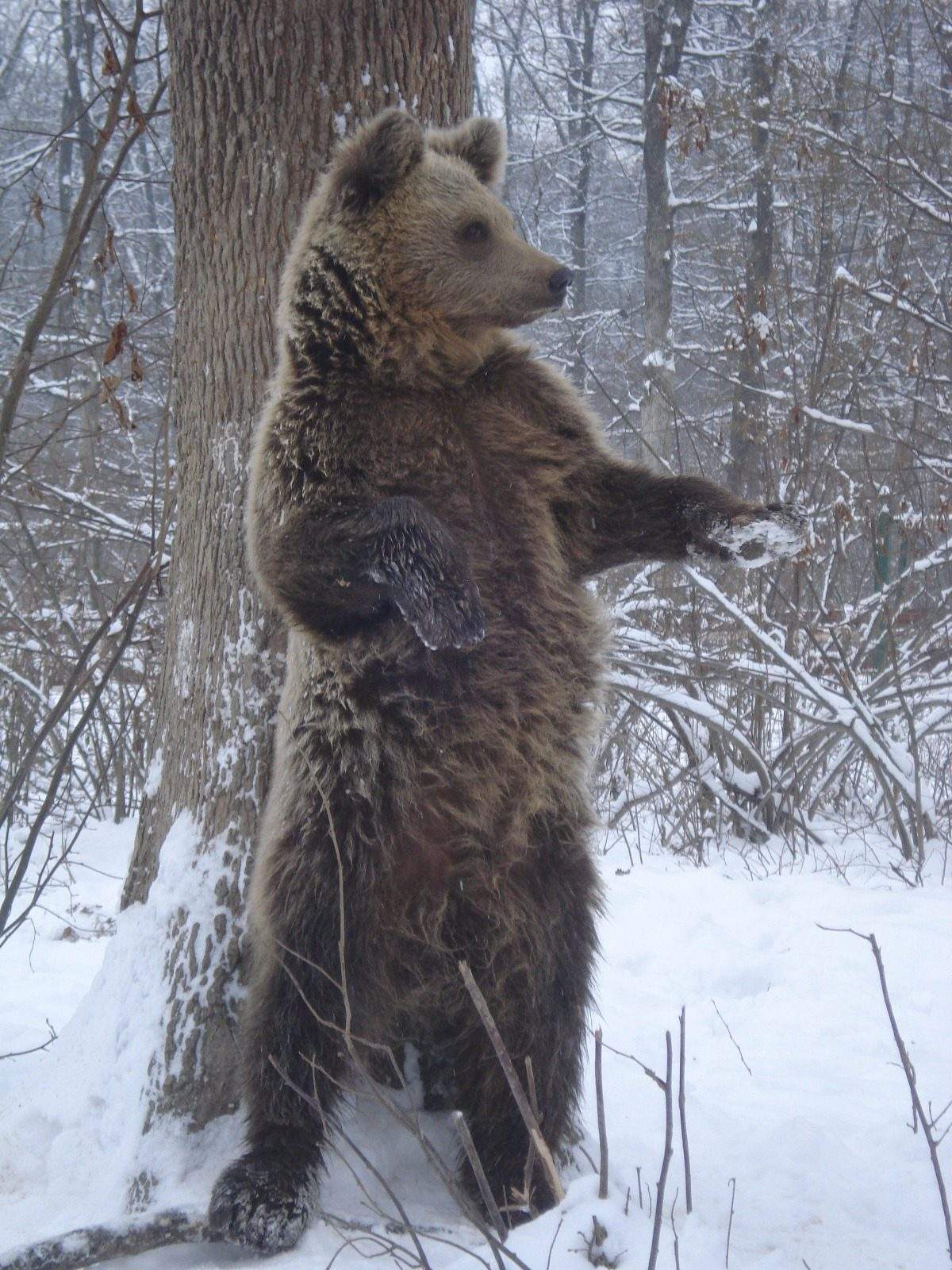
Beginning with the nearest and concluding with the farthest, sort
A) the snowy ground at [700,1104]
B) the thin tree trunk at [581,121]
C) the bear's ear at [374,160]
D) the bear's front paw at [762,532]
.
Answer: the snowy ground at [700,1104]
the bear's ear at [374,160]
the bear's front paw at [762,532]
the thin tree trunk at [581,121]

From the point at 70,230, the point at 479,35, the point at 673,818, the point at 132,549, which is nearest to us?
the point at 70,230

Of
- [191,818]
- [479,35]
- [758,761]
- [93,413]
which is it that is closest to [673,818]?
[758,761]

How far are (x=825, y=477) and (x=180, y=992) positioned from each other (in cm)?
684

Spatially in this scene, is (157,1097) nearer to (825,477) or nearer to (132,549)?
(825,477)

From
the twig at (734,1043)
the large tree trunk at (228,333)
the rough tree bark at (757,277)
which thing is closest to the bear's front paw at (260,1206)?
the large tree trunk at (228,333)

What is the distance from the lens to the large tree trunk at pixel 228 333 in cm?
327

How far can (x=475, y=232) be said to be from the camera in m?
3.47

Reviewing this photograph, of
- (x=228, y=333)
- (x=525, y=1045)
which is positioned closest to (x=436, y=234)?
(x=228, y=333)

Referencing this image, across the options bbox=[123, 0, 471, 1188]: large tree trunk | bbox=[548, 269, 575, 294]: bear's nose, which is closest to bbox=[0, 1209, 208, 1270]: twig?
bbox=[123, 0, 471, 1188]: large tree trunk

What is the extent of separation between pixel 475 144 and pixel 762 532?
159 cm

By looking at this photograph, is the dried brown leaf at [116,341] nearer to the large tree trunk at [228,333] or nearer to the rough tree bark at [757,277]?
the large tree trunk at [228,333]

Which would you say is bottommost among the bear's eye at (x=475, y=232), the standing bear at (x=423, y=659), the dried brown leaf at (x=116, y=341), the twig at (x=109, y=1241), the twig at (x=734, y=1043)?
the twig at (x=734, y=1043)

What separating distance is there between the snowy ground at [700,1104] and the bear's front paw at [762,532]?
159 cm

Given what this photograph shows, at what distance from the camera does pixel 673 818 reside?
840 cm
